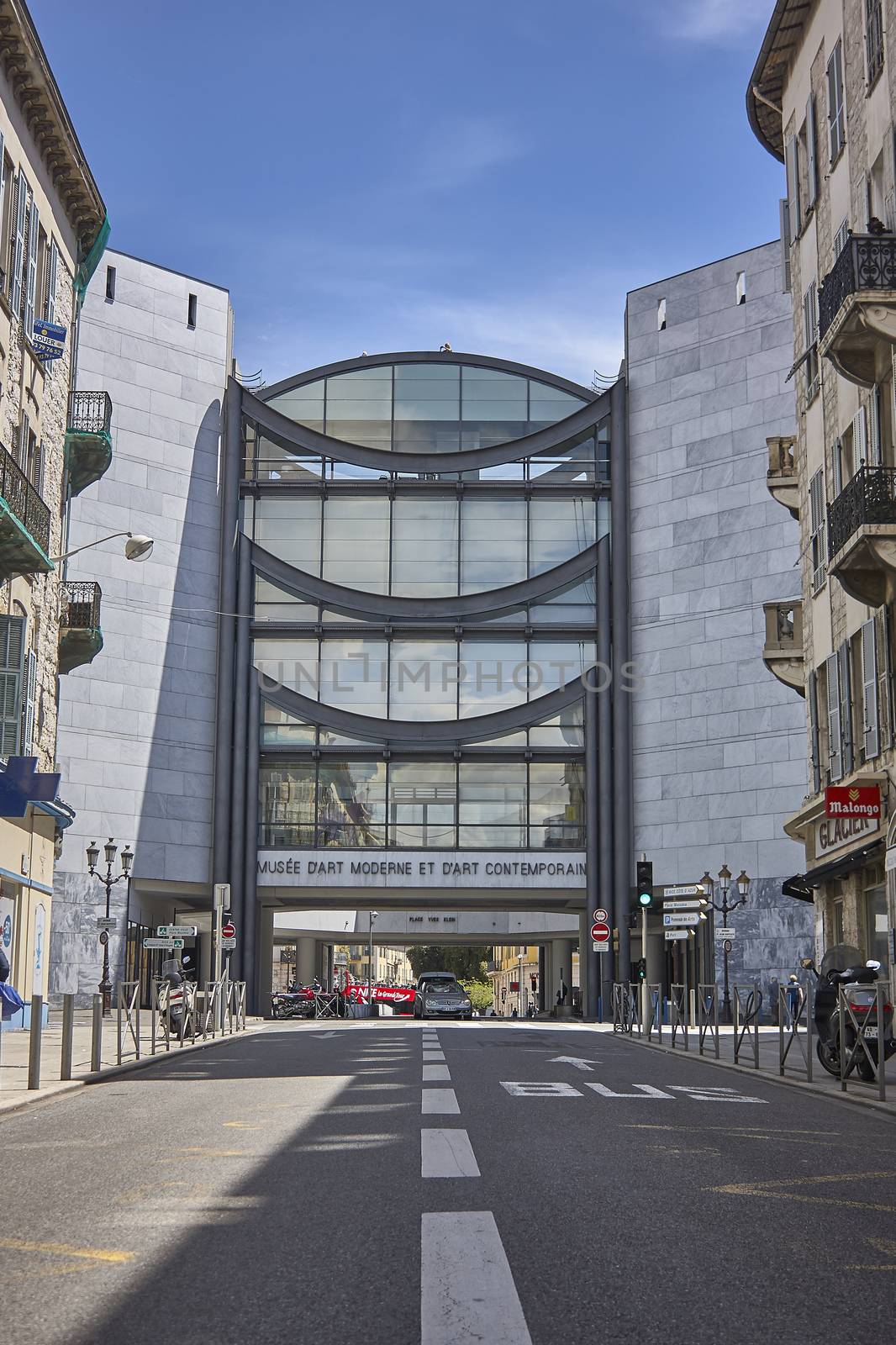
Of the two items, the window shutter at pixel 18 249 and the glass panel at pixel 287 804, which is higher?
the window shutter at pixel 18 249

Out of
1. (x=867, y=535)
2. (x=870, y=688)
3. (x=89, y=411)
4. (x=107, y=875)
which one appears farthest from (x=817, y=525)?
(x=107, y=875)

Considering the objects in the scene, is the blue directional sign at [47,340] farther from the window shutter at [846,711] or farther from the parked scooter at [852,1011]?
the parked scooter at [852,1011]

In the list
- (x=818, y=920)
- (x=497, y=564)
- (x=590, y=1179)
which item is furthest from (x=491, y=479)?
(x=590, y=1179)

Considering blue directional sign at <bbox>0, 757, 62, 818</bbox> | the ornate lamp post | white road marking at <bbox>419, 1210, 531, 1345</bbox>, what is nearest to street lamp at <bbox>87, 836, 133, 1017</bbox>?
the ornate lamp post

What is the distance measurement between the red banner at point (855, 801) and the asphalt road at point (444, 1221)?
12.0 m

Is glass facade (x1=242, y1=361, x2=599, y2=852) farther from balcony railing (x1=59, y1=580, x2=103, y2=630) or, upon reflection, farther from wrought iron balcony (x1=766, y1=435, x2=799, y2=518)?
wrought iron balcony (x1=766, y1=435, x2=799, y2=518)

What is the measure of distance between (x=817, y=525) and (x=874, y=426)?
5.91 meters

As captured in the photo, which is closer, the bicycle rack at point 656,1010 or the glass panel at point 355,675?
the bicycle rack at point 656,1010

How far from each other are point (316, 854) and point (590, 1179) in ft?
159

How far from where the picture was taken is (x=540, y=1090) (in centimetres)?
1480

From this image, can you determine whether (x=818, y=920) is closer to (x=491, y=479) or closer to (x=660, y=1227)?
(x=660, y=1227)

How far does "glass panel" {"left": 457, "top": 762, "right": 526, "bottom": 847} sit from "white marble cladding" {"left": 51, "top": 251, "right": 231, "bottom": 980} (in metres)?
8.98

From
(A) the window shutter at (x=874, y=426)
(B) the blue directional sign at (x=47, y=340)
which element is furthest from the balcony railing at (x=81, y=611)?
(A) the window shutter at (x=874, y=426)

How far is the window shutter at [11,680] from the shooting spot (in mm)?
28859
